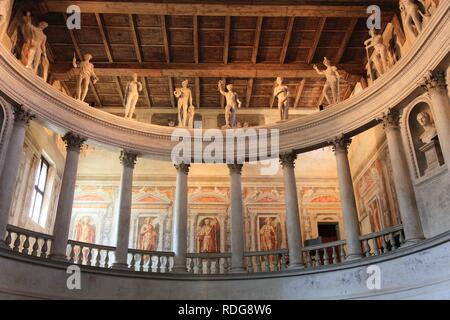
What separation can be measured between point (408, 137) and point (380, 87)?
5.65 feet

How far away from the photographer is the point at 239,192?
14555mm

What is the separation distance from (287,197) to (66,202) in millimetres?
6800

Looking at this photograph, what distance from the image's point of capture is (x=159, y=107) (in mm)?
20125

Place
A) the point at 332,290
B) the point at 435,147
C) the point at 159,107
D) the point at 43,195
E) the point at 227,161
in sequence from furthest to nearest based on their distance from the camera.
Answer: the point at 159,107
the point at 43,195
the point at 227,161
the point at 332,290
the point at 435,147

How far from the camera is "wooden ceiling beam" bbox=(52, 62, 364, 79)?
17.2 meters

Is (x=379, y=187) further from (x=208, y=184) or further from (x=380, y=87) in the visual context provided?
(x=208, y=184)

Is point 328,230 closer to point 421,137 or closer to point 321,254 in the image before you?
point 321,254

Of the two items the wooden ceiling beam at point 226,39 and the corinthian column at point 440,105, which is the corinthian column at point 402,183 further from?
the wooden ceiling beam at point 226,39

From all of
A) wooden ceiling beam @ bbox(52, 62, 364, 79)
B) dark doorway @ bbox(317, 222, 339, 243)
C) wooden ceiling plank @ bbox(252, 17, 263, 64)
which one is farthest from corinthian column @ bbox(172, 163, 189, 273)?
dark doorway @ bbox(317, 222, 339, 243)

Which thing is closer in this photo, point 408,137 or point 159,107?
point 408,137

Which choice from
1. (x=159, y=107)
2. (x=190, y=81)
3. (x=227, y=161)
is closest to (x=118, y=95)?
(x=159, y=107)

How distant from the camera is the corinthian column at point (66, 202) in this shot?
11.9 m

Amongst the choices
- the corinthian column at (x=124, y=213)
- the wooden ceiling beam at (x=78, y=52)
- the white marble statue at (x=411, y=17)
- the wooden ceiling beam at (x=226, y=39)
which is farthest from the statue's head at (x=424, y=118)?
the wooden ceiling beam at (x=78, y=52)

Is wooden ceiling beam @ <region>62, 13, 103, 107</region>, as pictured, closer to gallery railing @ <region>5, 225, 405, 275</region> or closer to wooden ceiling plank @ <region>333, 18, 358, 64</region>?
gallery railing @ <region>5, 225, 405, 275</region>
